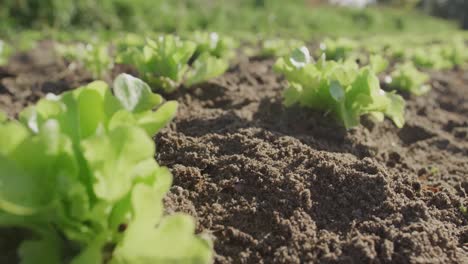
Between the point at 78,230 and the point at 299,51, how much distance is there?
5.60 feet

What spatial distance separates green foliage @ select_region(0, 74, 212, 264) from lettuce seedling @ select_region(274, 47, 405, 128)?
4.50 ft

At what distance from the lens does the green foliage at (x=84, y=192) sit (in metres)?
1.25

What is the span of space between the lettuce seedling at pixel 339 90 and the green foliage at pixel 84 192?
4.50 ft

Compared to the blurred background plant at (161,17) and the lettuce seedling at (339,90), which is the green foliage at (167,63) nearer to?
the lettuce seedling at (339,90)

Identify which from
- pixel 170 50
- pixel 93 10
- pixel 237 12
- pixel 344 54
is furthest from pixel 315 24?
pixel 170 50

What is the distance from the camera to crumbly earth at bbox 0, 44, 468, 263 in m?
1.74

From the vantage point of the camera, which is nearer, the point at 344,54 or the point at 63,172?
the point at 63,172

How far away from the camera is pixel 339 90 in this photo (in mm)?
2490

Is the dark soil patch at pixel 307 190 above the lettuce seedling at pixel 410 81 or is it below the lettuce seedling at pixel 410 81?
above

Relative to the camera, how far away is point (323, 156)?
2221 mm

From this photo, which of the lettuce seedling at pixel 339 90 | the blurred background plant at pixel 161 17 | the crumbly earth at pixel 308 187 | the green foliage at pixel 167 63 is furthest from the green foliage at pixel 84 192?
the blurred background plant at pixel 161 17

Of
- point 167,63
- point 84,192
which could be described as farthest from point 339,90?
point 84,192

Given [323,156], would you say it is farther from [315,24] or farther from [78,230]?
[315,24]

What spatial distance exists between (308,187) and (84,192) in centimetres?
98
